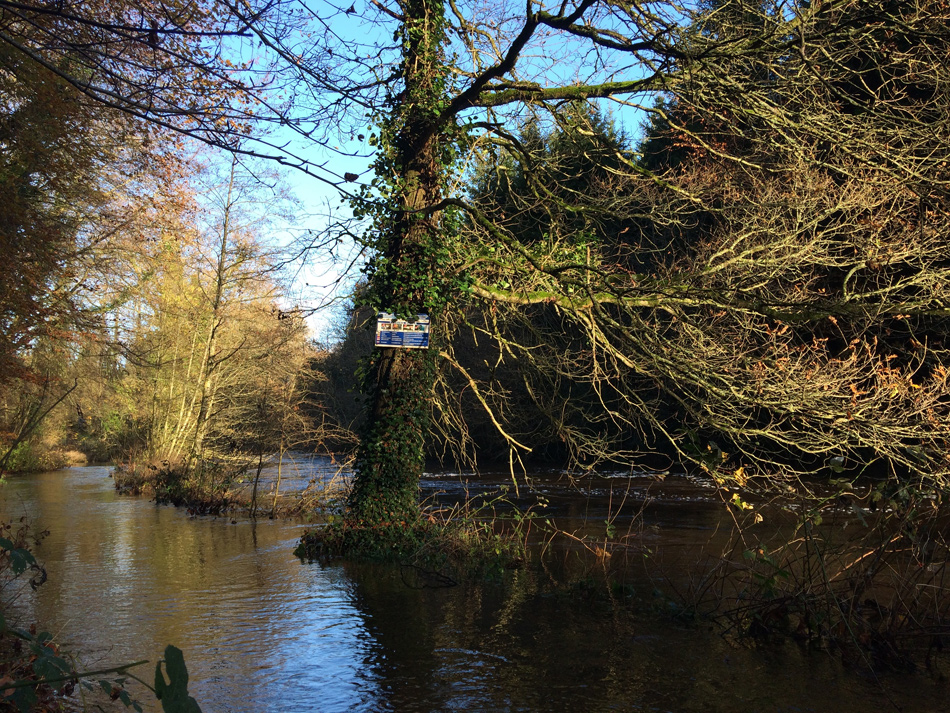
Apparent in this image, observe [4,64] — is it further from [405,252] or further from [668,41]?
[668,41]

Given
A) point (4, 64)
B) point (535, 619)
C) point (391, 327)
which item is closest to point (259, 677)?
point (535, 619)

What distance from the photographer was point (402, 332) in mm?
9953

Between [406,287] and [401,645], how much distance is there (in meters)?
4.95

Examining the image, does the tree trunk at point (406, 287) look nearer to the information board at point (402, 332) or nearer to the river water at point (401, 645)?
the information board at point (402, 332)

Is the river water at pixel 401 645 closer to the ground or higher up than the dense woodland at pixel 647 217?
closer to the ground

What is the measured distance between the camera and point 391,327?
996 centimetres

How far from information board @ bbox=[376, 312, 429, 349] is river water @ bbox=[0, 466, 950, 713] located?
2779 millimetres

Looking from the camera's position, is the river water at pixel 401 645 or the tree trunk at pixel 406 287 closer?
the river water at pixel 401 645

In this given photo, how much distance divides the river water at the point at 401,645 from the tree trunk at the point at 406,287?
3.73 feet

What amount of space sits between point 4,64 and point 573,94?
23.8 feet

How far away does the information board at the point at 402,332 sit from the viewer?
9906 millimetres

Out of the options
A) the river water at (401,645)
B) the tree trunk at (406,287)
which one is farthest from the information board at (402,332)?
the river water at (401,645)

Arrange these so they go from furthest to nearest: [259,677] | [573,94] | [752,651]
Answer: [573,94]
[752,651]
[259,677]

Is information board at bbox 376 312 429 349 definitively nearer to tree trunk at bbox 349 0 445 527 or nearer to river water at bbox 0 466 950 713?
tree trunk at bbox 349 0 445 527
